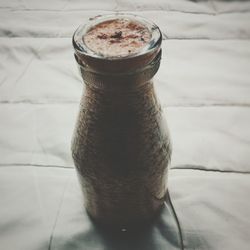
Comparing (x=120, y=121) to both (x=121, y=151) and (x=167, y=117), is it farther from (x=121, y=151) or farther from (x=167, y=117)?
(x=167, y=117)

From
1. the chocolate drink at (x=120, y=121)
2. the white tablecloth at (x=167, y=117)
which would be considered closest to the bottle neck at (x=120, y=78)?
the chocolate drink at (x=120, y=121)

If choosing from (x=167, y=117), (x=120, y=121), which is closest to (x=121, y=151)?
(x=120, y=121)

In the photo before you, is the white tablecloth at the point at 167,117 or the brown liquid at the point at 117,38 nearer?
the brown liquid at the point at 117,38

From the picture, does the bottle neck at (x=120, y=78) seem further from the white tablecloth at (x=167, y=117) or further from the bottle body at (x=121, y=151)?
the white tablecloth at (x=167, y=117)

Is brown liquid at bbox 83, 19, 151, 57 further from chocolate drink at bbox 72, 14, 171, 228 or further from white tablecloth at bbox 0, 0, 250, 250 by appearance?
white tablecloth at bbox 0, 0, 250, 250

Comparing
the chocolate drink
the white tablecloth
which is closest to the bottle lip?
the chocolate drink

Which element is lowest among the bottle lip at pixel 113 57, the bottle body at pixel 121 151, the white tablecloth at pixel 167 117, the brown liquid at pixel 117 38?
the white tablecloth at pixel 167 117
